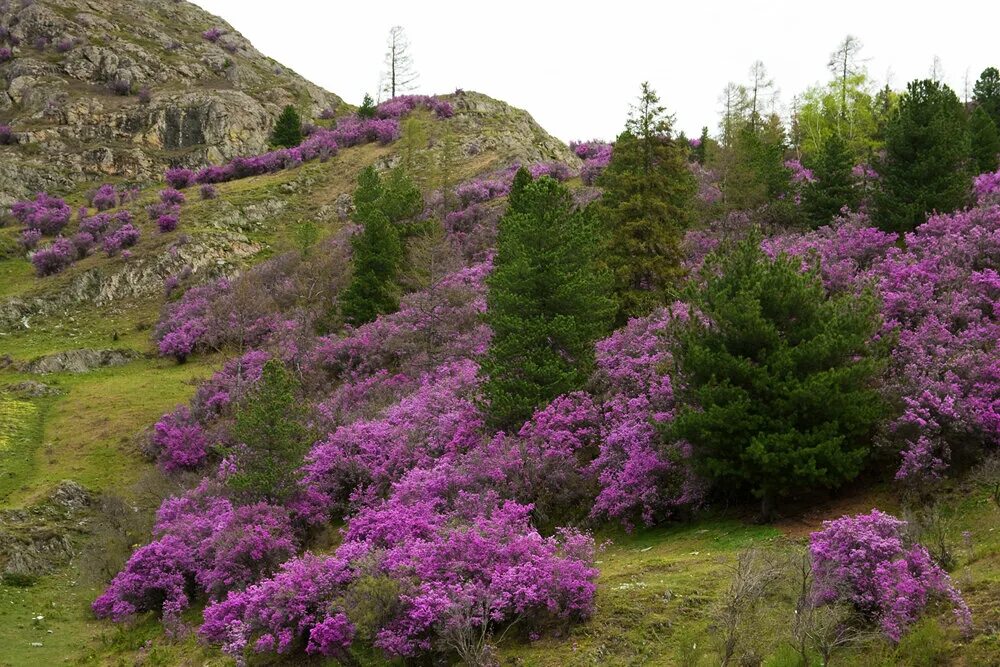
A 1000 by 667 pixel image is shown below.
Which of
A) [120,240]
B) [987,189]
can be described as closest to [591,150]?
[120,240]

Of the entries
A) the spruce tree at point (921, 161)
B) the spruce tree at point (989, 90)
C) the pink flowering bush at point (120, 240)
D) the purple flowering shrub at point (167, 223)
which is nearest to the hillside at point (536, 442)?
the spruce tree at point (921, 161)

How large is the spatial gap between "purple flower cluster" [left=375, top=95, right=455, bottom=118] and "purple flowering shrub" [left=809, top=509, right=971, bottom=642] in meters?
69.1

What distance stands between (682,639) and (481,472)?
30.8 ft

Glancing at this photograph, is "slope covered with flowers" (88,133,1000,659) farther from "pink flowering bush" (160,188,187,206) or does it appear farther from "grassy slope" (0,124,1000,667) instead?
"pink flowering bush" (160,188,187,206)

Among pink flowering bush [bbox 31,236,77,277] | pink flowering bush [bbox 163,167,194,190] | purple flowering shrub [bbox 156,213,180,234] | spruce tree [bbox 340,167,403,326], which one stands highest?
pink flowering bush [bbox 163,167,194,190]

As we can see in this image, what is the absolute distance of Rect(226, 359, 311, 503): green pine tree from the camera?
72.0ft

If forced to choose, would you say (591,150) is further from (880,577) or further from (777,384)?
(880,577)

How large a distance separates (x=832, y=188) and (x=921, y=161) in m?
6.71

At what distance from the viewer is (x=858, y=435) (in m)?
16.7

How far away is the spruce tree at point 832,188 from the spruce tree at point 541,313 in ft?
52.5

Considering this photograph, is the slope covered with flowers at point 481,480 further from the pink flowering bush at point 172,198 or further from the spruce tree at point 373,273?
the pink flowering bush at point 172,198

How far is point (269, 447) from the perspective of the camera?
22297 mm

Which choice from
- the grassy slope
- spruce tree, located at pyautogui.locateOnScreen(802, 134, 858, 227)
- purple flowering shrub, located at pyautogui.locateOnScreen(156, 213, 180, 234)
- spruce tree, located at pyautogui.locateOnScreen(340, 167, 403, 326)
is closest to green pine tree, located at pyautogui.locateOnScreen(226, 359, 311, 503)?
the grassy slope

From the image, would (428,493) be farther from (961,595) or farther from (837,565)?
(961,595)
